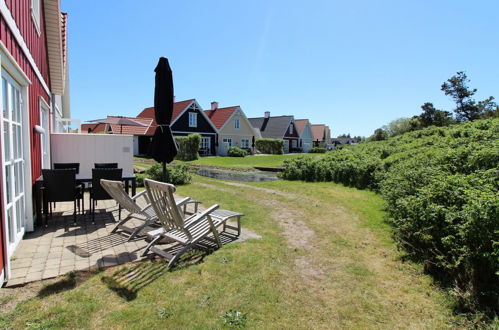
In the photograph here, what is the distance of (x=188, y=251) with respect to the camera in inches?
182

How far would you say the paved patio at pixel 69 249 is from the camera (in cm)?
384

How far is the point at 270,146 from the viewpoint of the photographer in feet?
129

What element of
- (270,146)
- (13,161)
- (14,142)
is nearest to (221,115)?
(270,146)

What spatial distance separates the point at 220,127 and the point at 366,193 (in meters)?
26.8

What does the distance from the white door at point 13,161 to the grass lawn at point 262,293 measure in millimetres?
1537

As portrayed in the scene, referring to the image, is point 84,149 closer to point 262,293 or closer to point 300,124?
point 262,293

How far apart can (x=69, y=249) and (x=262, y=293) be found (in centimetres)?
301

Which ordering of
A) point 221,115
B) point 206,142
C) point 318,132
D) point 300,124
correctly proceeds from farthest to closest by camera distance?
1. point 318,132
2. point 300,124
3. point 221,115
4. point 206,142

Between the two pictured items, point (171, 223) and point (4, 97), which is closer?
point (4, 97)

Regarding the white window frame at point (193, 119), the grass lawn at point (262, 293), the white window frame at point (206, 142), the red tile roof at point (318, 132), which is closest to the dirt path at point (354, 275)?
the grass lawn at point (262, 293)

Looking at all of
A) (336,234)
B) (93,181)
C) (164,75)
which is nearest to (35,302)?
(93,181)

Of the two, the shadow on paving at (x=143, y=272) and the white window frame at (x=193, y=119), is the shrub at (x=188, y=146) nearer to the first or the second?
the white window frame at (x=193, y=119)

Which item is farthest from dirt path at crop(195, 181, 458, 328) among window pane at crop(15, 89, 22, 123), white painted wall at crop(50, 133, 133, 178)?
white painted wall at crop(50, 133, 133, 178)

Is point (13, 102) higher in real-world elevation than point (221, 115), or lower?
lower
